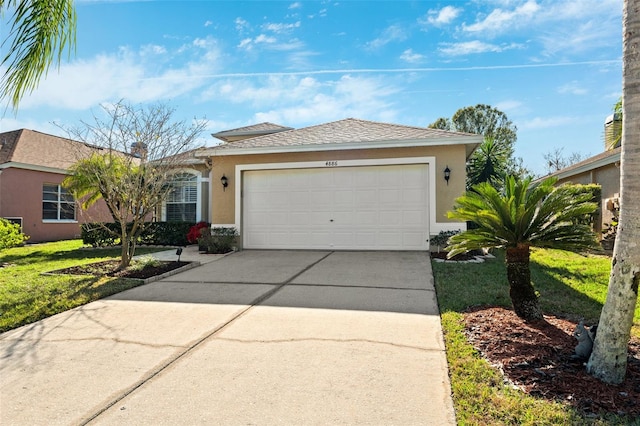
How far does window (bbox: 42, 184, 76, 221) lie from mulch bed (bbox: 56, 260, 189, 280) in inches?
364

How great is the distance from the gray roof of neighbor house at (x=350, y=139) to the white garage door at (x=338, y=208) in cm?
72

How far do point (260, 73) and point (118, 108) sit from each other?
508cm

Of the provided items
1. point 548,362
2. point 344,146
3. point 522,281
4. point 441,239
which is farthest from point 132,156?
point 548,362

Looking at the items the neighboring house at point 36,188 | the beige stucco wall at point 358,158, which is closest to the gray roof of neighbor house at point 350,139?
the beige stucco wall at point 358,158

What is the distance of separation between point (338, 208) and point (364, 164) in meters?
1.49

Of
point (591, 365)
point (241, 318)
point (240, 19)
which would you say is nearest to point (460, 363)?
point (591, 365)

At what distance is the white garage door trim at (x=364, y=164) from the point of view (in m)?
10.3

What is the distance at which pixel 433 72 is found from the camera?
A: 1324 cm

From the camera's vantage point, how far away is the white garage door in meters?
10.7

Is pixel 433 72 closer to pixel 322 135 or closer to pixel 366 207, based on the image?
pixel 322 135

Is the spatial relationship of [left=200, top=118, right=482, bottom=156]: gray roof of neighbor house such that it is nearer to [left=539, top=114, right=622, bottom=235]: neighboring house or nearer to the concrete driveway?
[left=539, top=114, right=622, bottom=235]: neighboring house

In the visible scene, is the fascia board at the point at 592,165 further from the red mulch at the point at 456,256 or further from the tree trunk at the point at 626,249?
the tree trunk at the point at 626,249

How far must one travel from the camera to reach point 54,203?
16375mm

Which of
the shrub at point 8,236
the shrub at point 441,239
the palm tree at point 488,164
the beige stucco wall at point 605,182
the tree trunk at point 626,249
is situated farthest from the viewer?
the palm tree at point 488,164
